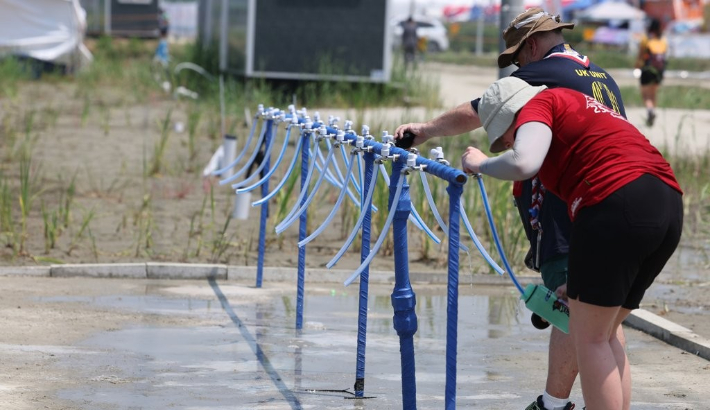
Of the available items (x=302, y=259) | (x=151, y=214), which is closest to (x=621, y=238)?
(x=302, y=259)

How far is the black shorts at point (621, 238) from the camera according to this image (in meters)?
3.94

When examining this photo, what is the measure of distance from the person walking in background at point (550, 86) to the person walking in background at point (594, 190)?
0.20 metres

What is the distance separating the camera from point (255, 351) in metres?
6.29

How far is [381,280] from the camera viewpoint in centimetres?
832

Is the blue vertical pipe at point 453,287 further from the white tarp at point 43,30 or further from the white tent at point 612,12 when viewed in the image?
the white tent at point 612,12

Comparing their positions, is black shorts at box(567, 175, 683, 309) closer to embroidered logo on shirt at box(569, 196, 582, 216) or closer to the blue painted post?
embroidered logo on shirt at box(569, 196, 582, 216)

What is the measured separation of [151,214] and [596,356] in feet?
20.7

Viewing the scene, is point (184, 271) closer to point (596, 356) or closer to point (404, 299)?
point (404, 299)

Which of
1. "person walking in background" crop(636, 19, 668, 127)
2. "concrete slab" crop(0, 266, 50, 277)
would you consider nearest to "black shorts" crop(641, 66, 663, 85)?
"person walking in background" crop(636, 19, 668, 127)

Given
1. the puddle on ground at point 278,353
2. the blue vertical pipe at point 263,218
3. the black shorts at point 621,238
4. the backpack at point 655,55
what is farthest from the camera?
the backpack at point 655,55

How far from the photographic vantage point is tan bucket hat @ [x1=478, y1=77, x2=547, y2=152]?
4133 mm

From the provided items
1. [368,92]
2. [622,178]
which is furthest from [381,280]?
[368,92]

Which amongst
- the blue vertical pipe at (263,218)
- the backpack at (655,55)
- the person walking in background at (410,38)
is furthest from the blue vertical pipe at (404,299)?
the person walking in background at (410,38)

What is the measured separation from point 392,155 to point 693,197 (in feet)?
25.0
